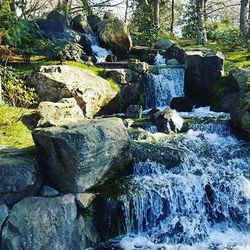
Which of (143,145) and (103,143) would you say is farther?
(143,145)

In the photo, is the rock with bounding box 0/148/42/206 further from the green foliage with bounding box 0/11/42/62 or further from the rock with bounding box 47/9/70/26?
the rock with bounding box 47/9/70/26

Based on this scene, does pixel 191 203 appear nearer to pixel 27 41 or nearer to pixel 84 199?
pixel 84 199

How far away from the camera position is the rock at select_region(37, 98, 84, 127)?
425 inches

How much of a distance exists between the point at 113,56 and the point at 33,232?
13616mm

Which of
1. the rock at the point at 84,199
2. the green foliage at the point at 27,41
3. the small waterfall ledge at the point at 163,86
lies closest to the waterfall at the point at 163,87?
the small waterfall ledge at the point at 163,86

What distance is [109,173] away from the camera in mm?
8719

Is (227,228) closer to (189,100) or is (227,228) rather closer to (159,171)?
(159,171)

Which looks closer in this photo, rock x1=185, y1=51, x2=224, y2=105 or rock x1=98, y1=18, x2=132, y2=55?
rock x1=185, y1=51, x2=224, y2=105

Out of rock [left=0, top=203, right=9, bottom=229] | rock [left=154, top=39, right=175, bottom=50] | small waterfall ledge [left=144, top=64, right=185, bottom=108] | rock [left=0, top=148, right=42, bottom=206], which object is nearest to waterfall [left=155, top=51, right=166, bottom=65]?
rock [left=154, top=39, right=175, bottom=50]

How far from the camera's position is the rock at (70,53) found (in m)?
17.0

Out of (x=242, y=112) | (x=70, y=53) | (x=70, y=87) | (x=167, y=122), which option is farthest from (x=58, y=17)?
(x=242, y=112)

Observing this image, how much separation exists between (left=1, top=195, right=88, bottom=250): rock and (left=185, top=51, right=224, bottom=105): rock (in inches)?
370

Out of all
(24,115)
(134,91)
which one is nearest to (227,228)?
(24,115)

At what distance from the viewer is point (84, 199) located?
794 cm
